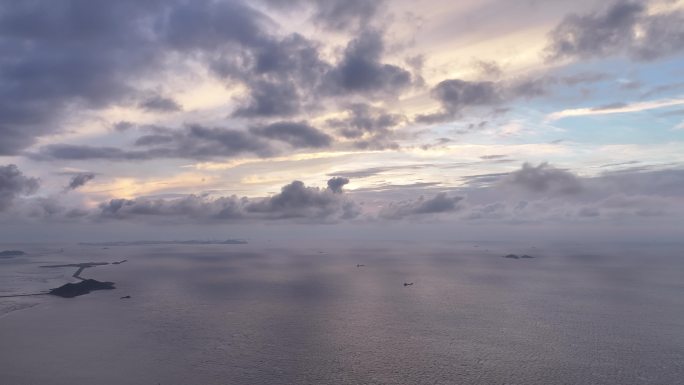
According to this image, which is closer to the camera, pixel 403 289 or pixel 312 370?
pixel 312 370

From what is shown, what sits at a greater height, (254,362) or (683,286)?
(254,362)

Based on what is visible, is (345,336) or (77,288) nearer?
(345,336)

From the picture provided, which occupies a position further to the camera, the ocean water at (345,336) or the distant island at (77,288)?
the distant island at (77,288)

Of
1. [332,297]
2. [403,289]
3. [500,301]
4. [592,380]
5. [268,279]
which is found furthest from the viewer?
[268,279]

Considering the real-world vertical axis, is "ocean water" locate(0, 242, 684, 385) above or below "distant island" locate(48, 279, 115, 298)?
below

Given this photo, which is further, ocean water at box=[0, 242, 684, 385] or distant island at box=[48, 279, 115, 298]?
distant island at box=[48, 279, 115, 298]

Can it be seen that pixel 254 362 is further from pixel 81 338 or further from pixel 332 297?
pixel 332 297

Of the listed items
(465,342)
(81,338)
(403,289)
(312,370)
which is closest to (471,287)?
(403,289)

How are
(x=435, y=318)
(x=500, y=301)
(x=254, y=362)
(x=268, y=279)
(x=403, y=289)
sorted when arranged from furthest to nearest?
(x=268, y=279) → (x=403, y=289) → (x=500, y=301) → (x=435, y=318) → (x=254, y=362)

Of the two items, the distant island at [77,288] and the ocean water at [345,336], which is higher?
the distant island at [77,288]

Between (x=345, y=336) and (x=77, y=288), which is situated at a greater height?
(x=77, y=288)
